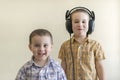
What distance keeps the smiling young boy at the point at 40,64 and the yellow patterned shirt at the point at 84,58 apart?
266 mm

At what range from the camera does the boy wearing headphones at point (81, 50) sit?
1691 millimetres

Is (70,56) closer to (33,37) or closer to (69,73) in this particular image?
(69,73)

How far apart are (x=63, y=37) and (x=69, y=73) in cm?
34

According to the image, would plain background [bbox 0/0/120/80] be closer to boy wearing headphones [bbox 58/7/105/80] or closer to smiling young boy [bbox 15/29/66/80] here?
boy wearing headphones [bbox 58/7/105/80]

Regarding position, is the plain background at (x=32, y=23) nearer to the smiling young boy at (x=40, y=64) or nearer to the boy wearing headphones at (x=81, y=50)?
the boy wearing headphones at (x=81, y=50)

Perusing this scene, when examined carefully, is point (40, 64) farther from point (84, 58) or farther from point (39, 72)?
point (84, 58)

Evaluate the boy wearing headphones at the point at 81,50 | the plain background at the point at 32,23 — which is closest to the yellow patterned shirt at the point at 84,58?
the boy wearing headphones at the point at 81,50

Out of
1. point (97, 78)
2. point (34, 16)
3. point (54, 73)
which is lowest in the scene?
point (97, 78)

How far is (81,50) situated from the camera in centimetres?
171

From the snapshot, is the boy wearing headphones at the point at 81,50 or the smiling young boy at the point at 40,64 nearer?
the smiling young boy at the point at 40,64

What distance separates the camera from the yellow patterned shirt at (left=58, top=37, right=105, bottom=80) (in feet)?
5.58
